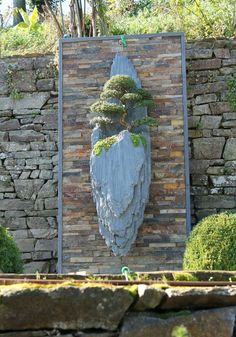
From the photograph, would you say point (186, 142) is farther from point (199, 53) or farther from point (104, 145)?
point (199, 53)

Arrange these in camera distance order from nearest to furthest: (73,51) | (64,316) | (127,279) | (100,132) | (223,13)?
1. (64,316)
2. (127,279)
3. (100,132)
4. (73,51)
5. (223,13)

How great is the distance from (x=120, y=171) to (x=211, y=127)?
1.63m

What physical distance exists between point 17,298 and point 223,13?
680 centimetres

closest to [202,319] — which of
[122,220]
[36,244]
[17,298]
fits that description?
[17,298]

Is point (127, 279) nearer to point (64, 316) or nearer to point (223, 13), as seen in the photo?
point (64, 316)

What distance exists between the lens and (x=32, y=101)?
26.4ft

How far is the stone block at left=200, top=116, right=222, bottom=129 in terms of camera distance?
24.9ft

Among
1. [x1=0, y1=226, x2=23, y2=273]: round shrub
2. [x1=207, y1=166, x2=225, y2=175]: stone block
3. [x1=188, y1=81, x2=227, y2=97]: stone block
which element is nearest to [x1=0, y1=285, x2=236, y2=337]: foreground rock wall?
[x1=0, y1=226, x2=23, y2=273]: round shrub

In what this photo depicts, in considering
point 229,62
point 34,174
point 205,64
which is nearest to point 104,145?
point 34,174

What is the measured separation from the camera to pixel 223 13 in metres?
8.38

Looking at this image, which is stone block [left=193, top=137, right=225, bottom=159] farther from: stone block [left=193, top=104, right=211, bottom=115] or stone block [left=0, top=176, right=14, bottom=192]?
stone block [left=0, top=176, right=14, bottom=192]

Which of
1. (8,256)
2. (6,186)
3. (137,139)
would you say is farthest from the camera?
(6,186)

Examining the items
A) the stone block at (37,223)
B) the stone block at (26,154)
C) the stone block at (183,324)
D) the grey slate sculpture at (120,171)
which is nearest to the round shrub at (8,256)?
the grey slate sculpture at (120,171)

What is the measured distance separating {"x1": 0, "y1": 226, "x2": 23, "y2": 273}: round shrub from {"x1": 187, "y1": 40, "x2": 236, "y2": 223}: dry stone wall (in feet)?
8.10
